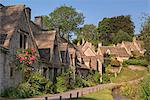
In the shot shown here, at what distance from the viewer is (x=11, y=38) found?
2777 cm

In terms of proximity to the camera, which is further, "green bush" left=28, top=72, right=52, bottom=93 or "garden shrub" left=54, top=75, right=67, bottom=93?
"garden shrub" left=54, top=75, right=67, bottom=93

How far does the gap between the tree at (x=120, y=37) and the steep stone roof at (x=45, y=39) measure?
74.9m

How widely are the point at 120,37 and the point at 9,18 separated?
278ft

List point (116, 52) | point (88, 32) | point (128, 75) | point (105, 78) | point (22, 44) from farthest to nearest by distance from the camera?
1. point (88, 32)
2. point (116, 52)
3. point (128, 75)
4. point (105, 78)
5. point (22, 44)

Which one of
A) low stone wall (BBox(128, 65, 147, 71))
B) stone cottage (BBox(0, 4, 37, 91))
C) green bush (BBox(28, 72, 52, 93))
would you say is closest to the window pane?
stone cottage (BBox(0, 4, 37, 91))

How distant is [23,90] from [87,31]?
9384cm

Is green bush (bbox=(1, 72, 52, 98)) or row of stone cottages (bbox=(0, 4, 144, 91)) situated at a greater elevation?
row of stone cottages (bbox=(0, 4, 144, 91))

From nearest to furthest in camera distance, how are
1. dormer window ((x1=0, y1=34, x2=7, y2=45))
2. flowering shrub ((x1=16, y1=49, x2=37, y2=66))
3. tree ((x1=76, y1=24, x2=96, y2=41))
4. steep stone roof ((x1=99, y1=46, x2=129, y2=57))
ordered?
dormer window ((x1=0, y1=34, x2=7, y2=45)) < flowering shrub ((x1=16, y1=49, x2=37, y2=66)) < steep stone roof ((x1=99, y1=46, x2=129, y2=57)) < tree ((x1=76, y1=24, x2=96, y2=41))

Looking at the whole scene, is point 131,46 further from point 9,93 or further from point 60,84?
point 9,93

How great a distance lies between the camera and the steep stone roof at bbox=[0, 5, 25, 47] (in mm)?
28141

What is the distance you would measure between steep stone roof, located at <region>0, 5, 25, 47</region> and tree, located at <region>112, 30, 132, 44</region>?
3285 inches

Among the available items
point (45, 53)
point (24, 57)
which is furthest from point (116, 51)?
point (24, 57)

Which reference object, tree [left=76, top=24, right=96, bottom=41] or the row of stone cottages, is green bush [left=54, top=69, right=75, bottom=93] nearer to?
the row of stone cottages

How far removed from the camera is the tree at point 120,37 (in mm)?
111688
